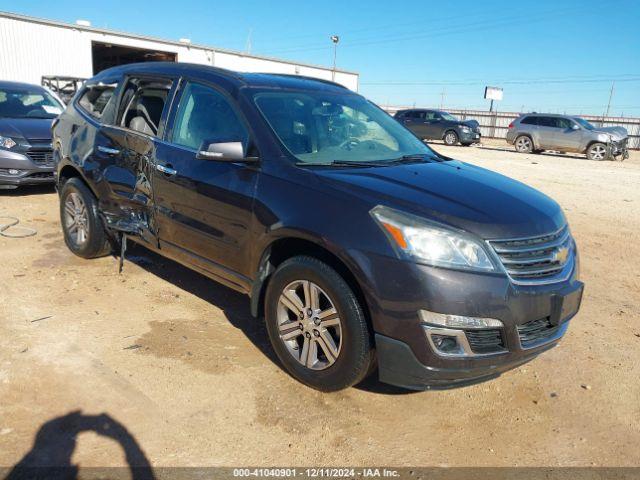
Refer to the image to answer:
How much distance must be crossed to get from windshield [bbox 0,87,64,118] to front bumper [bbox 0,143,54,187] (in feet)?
3.81

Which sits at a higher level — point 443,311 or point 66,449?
point 443,311

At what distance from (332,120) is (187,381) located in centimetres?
210

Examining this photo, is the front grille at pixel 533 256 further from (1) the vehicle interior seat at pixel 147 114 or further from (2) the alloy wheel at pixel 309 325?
(1) the vehicle interior seat at pixel 147 114

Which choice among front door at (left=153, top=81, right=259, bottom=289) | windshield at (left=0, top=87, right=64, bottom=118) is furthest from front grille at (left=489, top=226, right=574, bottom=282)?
windshield at (left=0, top=87, right=64, bottom=118)


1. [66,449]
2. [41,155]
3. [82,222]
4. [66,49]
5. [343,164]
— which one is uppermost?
[66,49]

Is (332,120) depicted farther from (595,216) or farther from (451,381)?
(595,216)

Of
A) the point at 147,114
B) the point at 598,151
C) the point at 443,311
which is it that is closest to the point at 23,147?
the point at 147,114

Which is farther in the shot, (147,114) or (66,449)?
(147,114)

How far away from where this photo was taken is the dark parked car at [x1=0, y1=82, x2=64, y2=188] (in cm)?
763

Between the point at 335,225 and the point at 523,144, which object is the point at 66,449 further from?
the point at 523,144

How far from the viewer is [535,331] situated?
275 cm

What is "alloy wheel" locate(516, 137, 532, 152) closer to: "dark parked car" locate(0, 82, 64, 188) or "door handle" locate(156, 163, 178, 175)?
"dark parked car" locate(0, 82, 64, 188)

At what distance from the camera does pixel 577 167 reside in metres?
16.3

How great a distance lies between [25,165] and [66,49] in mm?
19017
